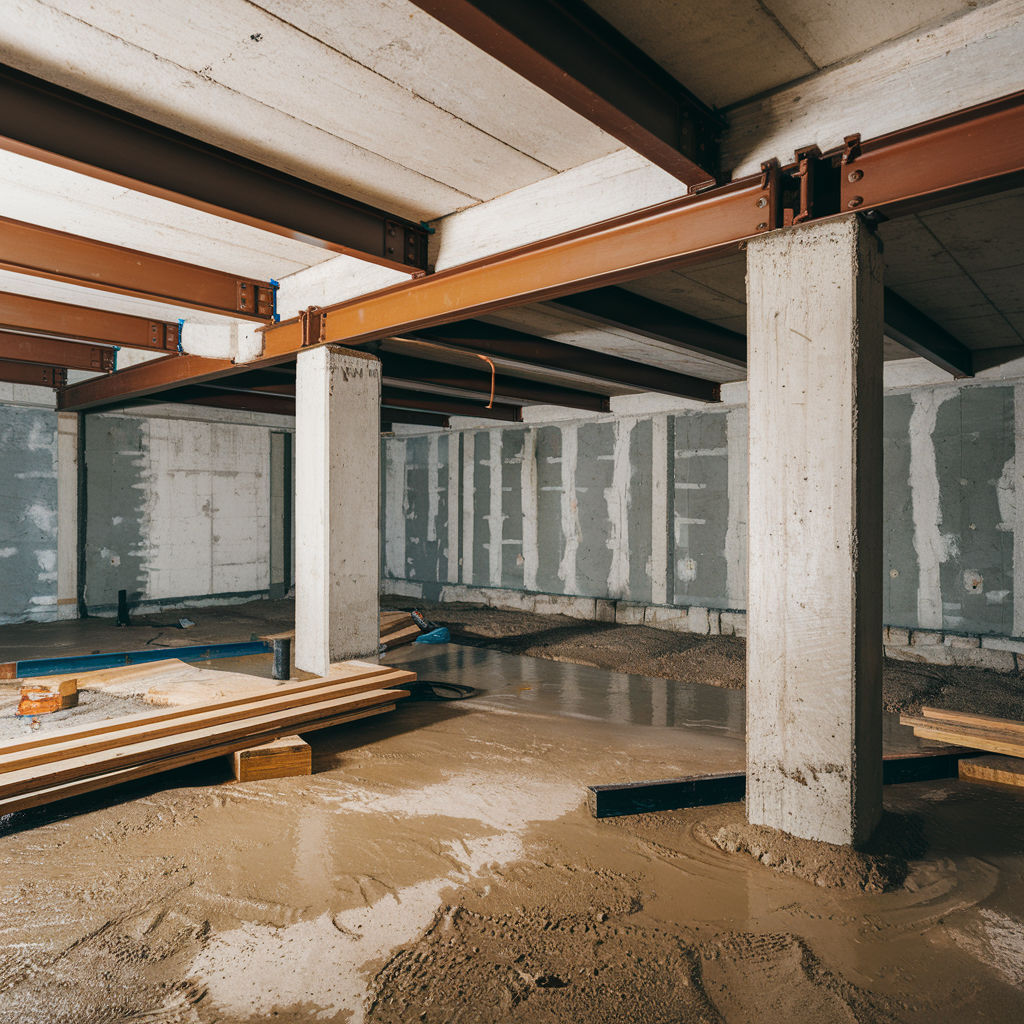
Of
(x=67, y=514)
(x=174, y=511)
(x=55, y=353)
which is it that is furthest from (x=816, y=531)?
(x=174, y=511)

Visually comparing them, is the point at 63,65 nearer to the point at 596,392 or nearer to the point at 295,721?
the point at 295,721

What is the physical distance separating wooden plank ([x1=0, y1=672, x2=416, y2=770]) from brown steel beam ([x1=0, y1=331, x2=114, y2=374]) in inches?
264

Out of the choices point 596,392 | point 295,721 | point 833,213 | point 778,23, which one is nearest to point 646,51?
point 778,23

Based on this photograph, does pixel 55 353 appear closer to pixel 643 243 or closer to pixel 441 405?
pixel 441 405

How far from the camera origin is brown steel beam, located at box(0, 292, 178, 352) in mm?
7156

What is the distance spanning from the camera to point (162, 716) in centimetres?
491

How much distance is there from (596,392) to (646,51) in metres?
8.43

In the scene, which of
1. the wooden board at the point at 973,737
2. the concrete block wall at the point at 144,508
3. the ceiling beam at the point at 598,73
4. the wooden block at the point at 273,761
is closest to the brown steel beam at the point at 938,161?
the ceiling beam at the point at 598,73

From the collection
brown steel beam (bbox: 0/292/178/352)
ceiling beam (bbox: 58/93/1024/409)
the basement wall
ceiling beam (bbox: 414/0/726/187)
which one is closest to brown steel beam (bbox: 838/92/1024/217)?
ceiling beam (bbox: 58/93/1024/409)

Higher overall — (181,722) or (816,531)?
(816,531)

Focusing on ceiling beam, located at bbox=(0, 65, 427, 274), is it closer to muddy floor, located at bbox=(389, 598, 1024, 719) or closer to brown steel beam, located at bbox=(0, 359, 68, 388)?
muddy floor, located at bbox=(389, 598, 1024, 719)

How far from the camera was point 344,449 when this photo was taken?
22.4 ft

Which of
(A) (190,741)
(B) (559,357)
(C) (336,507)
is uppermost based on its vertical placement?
(B) (559,357)

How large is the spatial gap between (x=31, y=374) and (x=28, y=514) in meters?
2.32
